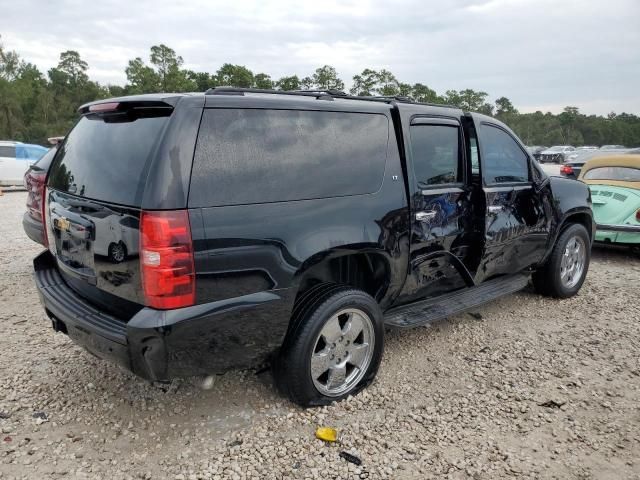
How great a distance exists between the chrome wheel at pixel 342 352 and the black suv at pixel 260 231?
11mm

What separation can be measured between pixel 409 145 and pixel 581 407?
6.81 ft

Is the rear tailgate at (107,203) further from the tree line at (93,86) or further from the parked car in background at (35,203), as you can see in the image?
the tree line at (93,86)

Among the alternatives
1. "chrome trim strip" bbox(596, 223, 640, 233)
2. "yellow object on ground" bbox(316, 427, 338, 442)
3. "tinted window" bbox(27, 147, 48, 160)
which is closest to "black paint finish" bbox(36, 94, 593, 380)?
"yellow object on ground" bbox(316, 427, 338, 442)

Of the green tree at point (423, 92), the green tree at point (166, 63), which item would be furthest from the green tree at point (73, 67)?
the green tree at point (423, 92)

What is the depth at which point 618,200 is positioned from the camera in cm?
683

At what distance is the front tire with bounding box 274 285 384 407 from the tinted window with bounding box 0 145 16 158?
16.9m

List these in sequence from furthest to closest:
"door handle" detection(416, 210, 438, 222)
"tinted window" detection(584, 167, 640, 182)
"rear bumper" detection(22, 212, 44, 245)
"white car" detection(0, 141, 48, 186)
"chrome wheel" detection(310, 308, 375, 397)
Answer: "white car" detection(0, 141, 48, 186) < "tinted window" detection(584, 167, 640, 182) < "rear bumper" detection(22, 212, 44, 245) < "door handle" detection(416, 210, 438, 222) < "chrome wheel" detection(310, 308, 375, 397)

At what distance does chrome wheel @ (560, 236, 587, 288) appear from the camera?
16.8 ft

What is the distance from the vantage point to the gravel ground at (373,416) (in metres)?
2.57

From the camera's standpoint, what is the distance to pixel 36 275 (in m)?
3.27

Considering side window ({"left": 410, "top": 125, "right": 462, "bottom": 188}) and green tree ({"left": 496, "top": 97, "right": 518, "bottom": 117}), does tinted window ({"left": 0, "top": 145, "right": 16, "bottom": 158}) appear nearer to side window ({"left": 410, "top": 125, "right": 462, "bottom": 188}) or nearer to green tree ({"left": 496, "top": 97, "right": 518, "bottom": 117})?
side window ({"left": 410, "top": 125, "right": 462, "bottom": 188})

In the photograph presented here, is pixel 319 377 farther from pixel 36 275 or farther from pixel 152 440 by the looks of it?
pixel 36 275

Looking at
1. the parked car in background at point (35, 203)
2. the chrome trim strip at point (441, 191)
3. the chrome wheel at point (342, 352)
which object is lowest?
the chrome wheel at point (342, 352)

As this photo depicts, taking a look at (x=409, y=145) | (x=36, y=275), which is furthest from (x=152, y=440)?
(x=409, y=145)
